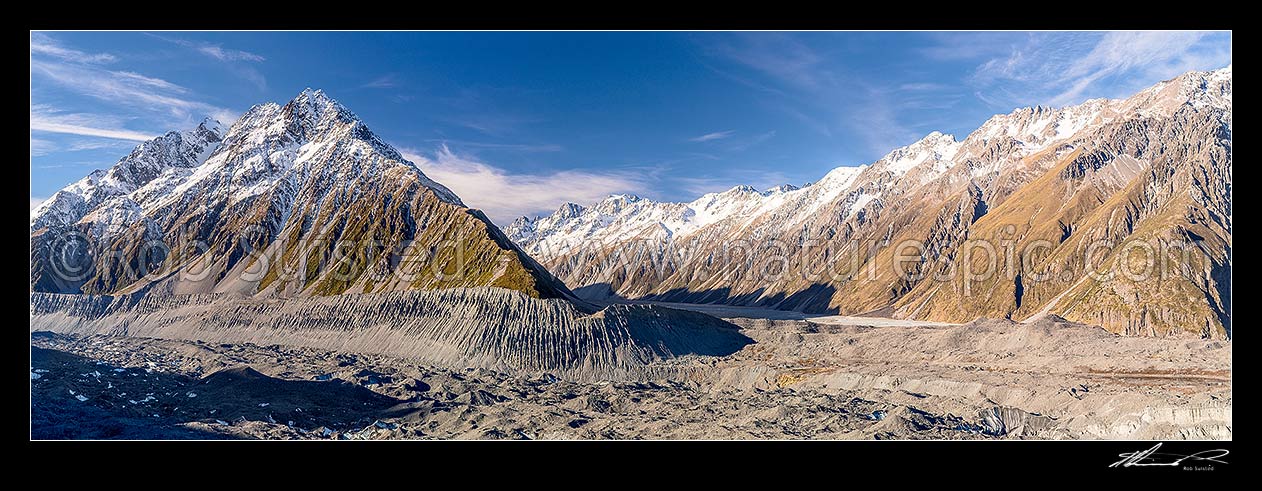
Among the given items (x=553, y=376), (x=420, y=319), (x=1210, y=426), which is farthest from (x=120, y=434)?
(x=1210, y=426)
